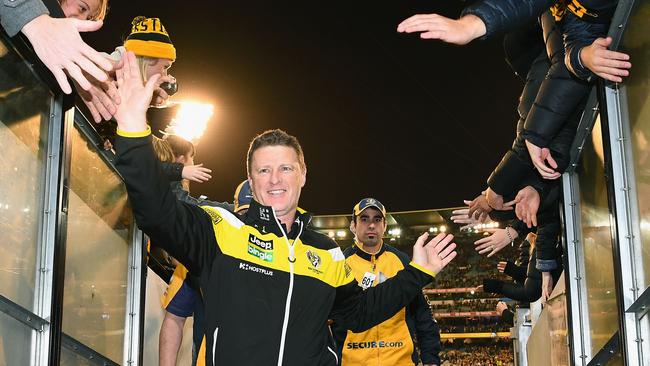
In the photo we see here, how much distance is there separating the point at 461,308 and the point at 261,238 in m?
22.3

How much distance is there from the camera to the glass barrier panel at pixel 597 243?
114 inches

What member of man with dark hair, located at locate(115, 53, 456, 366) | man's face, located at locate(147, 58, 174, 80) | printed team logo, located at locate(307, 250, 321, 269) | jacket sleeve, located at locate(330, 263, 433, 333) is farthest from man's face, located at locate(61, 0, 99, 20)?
jacket sleeve, located at locate(330, 263, 433, 333)

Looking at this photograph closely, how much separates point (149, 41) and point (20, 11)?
2.01 m

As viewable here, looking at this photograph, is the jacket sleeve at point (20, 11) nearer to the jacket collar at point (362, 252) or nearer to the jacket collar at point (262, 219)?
the jacket collar at point (262, 219)

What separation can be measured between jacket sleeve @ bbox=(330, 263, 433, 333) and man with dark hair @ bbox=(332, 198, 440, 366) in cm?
144

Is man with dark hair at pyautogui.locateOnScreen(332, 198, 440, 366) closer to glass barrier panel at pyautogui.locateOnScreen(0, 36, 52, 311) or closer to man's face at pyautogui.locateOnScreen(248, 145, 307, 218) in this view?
man's face at pyautogui.locateOnScreen(248, 145, 307, 218)

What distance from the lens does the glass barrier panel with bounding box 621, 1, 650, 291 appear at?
7.40 ft

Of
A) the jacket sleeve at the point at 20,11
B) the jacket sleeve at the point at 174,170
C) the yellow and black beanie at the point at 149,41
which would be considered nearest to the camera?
the jacket sleeve at the point at 20,11

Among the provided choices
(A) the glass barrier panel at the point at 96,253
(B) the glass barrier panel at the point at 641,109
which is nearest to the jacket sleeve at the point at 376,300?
(B) the glass barrier panel at the point at 641,109

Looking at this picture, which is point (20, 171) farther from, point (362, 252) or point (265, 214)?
point (362, 252)

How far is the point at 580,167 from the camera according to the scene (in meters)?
3.58

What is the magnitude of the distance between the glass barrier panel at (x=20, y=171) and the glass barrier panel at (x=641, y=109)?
1955mm

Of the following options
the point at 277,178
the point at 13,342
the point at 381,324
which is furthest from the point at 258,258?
the point at 381,324

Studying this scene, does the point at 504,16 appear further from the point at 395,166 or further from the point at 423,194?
the point at 423,194
